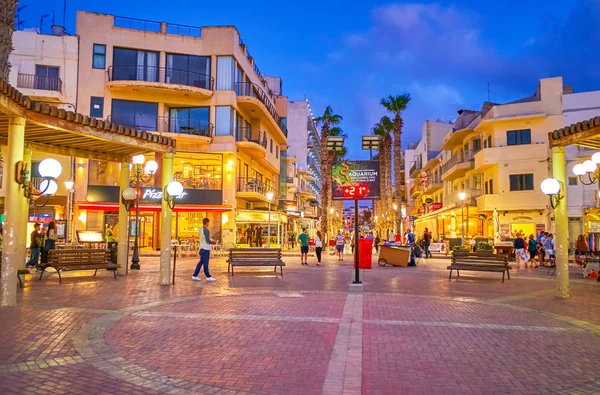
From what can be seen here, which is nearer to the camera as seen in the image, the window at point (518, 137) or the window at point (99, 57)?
the window at point (99, 57)

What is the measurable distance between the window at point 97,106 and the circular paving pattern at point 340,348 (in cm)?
2620

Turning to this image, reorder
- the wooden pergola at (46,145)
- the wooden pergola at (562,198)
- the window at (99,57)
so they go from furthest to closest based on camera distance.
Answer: the window at (99,57)
the wooden pergola at (562,198)
the wooden pergola at (46,145)

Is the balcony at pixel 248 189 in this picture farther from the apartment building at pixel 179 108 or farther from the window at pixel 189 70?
the window at pixel 189 70

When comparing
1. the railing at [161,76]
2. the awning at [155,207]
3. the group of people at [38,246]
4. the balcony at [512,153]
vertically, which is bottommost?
the group of people at [38,246]

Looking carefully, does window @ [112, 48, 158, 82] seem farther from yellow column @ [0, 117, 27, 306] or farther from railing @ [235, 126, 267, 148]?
yellow column @ [0, 117, 27, 306]

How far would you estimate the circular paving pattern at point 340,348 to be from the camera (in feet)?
16.7

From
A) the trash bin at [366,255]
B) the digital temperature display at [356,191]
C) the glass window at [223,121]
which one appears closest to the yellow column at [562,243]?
the digital temperature display at [356,191]

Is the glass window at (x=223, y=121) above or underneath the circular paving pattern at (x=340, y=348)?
above

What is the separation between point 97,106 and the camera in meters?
32.3

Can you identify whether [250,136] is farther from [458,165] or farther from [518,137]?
[518,137]

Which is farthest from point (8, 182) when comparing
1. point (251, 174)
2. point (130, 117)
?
point (251, 174)

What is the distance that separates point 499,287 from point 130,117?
27.1 metres

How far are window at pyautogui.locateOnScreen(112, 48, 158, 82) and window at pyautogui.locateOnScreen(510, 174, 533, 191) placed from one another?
27098 millimetres

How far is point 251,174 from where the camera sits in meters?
40.1
